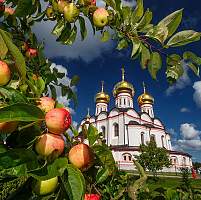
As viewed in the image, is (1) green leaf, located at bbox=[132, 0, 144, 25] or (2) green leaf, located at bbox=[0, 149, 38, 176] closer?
(2) green leaf, located at bbox=[0, 149, 38, 176]

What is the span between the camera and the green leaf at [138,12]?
1.52m

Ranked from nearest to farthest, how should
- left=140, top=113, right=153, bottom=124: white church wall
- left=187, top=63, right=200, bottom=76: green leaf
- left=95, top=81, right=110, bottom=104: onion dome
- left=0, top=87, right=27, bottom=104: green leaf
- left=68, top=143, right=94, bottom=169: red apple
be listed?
left=0, top=87, right=27, bottom=104: green leaf, left=68, top=143, right=94, bottom=169: red apple, left=187, top=63, right=200, bottom=76: green leaf, left=140, top=113, right=153, bottom=124: white church wall, left=95, top=81, right=110, bottom=104: onion dome

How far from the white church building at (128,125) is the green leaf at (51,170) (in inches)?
1735

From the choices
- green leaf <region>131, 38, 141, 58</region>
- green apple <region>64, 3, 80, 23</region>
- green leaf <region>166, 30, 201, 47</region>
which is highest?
green apple <region>64, 3, 80, 23</region>

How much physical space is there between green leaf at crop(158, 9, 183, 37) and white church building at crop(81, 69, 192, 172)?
43664 millimetres

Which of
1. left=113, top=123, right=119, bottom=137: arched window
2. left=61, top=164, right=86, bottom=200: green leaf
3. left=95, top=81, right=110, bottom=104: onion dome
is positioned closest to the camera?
left=61, top=164, right=86, bottom=200: green leaf

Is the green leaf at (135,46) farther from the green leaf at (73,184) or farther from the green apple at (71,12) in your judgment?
the green leaf at (73,184)

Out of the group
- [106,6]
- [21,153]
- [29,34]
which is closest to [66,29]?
[106,6]

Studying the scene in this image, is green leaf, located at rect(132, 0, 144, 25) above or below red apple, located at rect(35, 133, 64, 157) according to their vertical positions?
above

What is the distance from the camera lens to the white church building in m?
45.6

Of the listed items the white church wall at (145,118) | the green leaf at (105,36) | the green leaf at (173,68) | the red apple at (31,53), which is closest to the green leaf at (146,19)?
the green leaf at (173,68)

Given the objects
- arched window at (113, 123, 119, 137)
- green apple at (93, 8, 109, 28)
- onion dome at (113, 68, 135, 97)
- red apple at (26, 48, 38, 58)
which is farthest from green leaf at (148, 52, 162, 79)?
arched window at (113, 123, 119, 137)

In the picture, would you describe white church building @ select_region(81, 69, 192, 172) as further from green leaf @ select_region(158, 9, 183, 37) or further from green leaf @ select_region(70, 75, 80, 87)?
green leaf @ select_region(158, 9, 183, 37)

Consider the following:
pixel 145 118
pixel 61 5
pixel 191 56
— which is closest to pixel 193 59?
pixel 191 56
